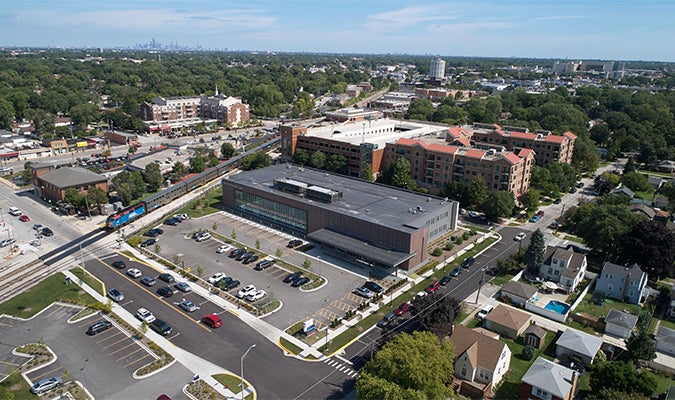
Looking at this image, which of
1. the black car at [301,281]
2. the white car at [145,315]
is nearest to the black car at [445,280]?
the black car at [301,281]

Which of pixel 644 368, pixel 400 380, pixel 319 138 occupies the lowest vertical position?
pixel 644 368

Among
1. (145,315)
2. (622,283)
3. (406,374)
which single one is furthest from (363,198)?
(406,374)

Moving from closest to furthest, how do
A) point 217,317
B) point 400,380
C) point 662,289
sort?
point 400,380, point 217,317, point 662,289

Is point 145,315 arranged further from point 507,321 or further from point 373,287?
point 507,321

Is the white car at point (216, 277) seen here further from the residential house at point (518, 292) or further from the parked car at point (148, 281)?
the residential house at point (518, 292)

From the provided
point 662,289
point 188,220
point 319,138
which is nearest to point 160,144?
point 319,138

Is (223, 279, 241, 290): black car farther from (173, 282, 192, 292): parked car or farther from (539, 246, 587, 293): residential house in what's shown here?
(539, 246, 587, 293): residential house

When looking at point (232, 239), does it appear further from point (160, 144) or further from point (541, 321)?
point (160, 144)
